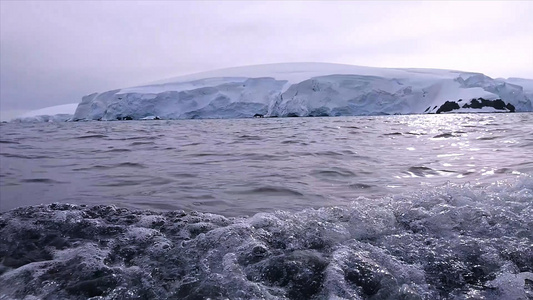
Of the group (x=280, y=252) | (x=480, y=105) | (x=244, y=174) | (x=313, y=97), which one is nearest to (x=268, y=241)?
(x=280, y=252)

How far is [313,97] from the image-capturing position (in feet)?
118

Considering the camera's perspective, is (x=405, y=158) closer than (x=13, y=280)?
No

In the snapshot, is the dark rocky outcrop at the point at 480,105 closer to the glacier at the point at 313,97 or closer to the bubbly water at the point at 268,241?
the glacier at the point at 313,97

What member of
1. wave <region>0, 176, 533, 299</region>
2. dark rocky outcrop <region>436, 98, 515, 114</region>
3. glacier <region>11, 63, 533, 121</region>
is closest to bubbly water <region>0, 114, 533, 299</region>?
wave <region>0, 176, 533, 299</region>

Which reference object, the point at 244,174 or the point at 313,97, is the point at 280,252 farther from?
the point at 313,97

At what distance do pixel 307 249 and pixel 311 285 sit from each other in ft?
1.01

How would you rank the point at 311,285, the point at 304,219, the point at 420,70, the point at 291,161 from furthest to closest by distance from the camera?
the point at 420,70
the point at 291,161
the point at 304,219
the point at 311,285

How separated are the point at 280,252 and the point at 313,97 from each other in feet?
114

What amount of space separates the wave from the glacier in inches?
1281

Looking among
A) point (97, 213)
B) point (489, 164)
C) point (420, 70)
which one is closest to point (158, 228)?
point (97, 213)

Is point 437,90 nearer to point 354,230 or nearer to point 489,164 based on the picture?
point 489,164

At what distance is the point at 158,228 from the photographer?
210cm

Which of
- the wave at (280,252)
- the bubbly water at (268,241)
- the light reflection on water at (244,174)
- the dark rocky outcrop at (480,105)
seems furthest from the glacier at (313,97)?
the wave at (280,252)

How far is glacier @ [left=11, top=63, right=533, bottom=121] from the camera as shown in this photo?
3484 centimetres
